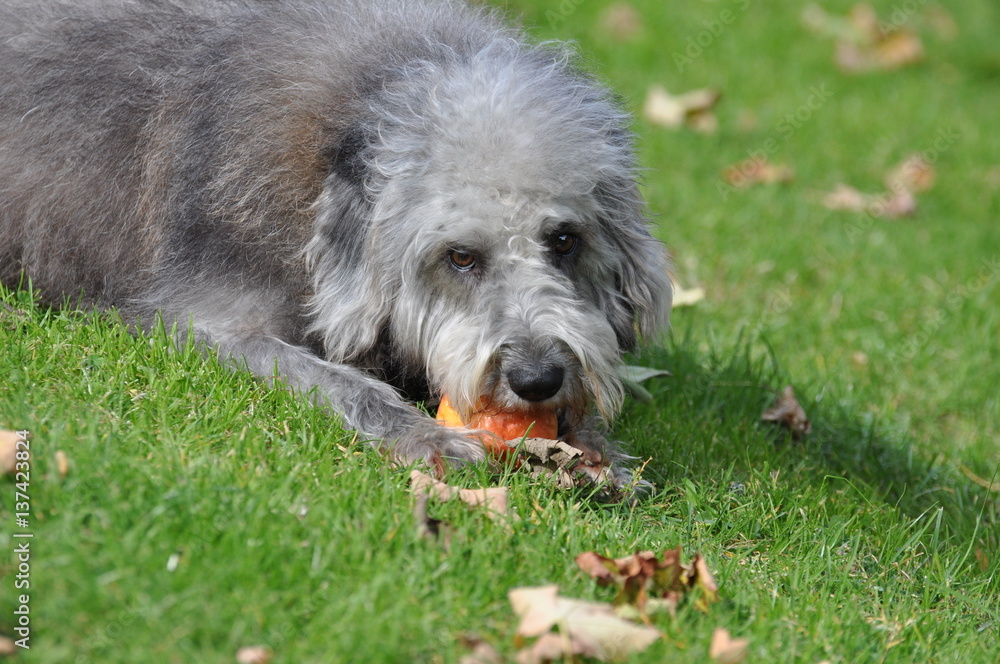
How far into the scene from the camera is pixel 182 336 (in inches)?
165

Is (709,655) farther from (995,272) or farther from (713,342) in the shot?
(995,272)

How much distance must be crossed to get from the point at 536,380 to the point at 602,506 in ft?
1.64

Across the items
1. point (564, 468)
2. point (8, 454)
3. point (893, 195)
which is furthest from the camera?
point (893, 195)

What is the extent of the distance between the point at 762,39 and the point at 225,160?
25.1ft

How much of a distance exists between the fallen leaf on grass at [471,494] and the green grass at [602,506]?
56mm

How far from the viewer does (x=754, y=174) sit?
26.8 feet

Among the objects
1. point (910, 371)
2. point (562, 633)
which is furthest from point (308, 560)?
point (910, 371)

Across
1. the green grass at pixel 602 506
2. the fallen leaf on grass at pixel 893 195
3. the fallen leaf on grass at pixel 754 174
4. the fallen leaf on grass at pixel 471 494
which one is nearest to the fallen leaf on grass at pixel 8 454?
the green grass at pixel 602 506

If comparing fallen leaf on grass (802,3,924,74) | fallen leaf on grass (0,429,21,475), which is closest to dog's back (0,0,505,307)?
fallen leaf on grass (0,429,21,475)

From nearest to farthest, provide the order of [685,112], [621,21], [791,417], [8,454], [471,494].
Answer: [8,454] < [471,494] < [791,417] < [685,112] < [621,21]

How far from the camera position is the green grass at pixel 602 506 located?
278 cm

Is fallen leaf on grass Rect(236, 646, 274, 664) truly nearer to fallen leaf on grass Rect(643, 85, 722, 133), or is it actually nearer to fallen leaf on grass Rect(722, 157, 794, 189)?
fallen leaf on grass Rect(722, 157, 794, 189)

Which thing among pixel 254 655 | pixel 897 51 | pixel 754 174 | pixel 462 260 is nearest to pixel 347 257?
pixel 462 260

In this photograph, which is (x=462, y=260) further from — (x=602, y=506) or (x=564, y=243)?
(x=602, y=506)
